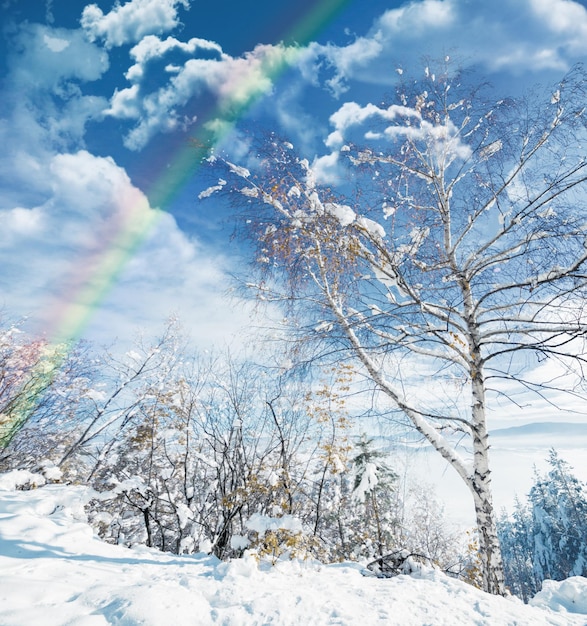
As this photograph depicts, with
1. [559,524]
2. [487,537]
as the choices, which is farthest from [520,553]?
[487,537]

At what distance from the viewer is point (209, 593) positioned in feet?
7.70

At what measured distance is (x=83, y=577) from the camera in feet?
7.88

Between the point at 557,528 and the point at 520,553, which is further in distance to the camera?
the point at 520,553

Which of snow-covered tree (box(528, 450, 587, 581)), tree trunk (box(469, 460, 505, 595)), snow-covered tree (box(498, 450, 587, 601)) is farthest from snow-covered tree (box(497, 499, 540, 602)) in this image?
tree trunk (box(469, 460, 505, 595))

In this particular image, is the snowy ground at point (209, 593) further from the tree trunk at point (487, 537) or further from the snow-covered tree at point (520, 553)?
the snow-covered tree at point (520, 553)

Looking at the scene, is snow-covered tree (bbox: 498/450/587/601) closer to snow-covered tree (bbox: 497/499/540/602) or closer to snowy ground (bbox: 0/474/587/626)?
snow-covered tree (bbox: 497/499/540/602)

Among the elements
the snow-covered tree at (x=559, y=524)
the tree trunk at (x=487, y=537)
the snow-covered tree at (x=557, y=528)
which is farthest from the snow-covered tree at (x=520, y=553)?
A: the tree trunk at (x=487, y=537)

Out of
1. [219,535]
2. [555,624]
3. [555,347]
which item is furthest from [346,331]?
[219,535]

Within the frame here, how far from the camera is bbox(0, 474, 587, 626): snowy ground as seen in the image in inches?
76.2

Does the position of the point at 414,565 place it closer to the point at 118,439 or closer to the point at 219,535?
the point at 219,535

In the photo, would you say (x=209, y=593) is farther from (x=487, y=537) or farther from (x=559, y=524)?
(x=559, y=524)

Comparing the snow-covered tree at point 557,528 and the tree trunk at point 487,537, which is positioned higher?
the tree trunk at point 487,537

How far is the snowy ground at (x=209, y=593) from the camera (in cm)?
194

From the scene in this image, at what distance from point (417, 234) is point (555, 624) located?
3.60 meters
